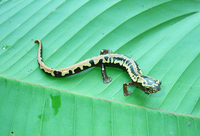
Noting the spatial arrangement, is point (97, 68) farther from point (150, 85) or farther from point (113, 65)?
point (150, 85)

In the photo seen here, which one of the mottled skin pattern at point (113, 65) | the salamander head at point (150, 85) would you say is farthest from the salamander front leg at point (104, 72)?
the salamander head at point (150, 85)

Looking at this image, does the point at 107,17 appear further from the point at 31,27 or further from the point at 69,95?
the point at 69,95

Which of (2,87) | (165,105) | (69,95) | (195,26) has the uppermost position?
(195,26)

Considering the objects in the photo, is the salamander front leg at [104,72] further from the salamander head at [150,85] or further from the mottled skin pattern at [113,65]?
the salamander head at [150,85]

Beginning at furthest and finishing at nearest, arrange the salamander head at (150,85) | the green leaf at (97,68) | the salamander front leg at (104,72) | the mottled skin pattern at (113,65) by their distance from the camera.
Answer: the salamander front leg at (104,72)
the mottled skin pattern at (113,65)
the salamander head at (150,85)
the green leaf at (97,68)

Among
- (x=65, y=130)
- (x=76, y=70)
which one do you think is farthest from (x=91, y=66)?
(x=65, y=130)

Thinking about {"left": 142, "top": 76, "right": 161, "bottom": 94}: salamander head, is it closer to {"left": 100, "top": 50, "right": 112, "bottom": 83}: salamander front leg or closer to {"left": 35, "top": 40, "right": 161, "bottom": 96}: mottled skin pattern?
{"left": 35, "top": 40, "right": 161, "bottom": 96}: mottled skin pattern

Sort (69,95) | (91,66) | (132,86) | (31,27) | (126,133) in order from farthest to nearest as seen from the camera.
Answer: (31,27)
(91,66)
(132,86)
(69,95)
(126,133)
